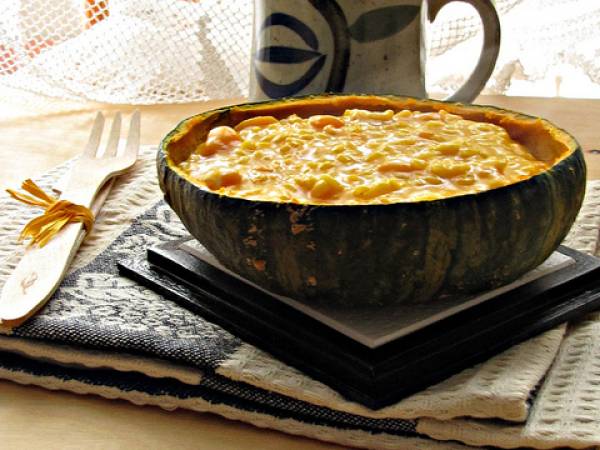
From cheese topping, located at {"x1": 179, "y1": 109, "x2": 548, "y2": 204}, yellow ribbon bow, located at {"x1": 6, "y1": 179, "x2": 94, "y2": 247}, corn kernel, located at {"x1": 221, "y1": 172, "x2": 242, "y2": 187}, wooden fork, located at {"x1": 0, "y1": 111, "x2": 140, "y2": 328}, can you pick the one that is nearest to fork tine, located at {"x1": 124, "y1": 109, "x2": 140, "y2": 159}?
wooden fork, located at {"x1": 0, "y1": 111, "x2": 140, "y2": 328}

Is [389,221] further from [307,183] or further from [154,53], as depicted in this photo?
[154,53]

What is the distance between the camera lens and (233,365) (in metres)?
0.56

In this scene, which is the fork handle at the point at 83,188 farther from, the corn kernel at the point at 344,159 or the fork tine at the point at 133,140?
the corn kernel at the point at 344,159

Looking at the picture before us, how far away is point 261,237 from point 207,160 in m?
0.14

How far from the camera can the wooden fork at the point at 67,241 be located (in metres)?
0.62

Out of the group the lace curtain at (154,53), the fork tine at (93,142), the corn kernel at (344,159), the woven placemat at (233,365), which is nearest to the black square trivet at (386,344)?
the woven placemat at (233,365)

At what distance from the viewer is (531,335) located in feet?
1.93

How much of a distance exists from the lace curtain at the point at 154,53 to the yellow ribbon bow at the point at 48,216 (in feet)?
1.61

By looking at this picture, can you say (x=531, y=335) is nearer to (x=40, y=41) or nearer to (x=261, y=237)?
(x=261, y=237)

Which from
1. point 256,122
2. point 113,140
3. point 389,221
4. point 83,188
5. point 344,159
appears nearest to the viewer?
point 389,221

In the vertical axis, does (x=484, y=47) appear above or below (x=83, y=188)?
above

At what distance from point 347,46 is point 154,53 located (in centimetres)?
48

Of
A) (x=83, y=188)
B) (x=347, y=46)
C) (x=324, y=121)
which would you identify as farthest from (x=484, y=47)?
(x=83, y=188)

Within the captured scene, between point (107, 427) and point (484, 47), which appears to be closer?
point (107, 427)
